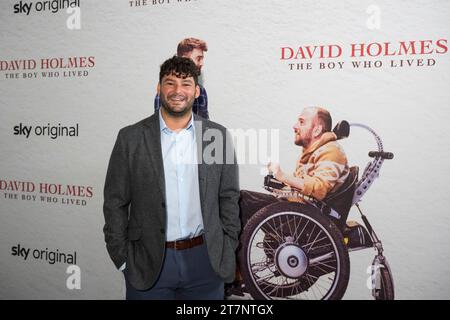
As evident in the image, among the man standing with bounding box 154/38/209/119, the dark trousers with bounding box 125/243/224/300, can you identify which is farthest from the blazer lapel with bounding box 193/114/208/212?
the man standing with bounding box 154/38/209/119

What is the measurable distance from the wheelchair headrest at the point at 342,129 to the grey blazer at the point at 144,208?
0.71 meters

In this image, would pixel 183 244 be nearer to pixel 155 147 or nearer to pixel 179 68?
pixel 155 147

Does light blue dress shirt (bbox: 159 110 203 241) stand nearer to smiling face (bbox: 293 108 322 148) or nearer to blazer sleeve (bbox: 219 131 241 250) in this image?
blazer sleeve (bbox: 219 131 241 250)

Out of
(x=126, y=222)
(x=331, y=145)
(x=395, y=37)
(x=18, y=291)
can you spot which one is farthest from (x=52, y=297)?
(x=395, y=37)

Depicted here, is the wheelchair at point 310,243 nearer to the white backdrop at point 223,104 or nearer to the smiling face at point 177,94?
the white backdrop at point 223,104

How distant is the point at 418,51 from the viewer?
→ 1.89 metres

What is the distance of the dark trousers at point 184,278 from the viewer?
5.65 ft

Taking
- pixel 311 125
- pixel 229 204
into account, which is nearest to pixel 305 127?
pixel 311 125

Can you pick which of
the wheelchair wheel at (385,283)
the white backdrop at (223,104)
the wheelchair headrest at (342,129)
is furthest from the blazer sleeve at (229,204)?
the wheelchair wheel at (385,283)

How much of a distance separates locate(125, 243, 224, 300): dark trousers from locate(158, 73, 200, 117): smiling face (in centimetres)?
65

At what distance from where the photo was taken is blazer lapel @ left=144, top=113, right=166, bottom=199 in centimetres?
172

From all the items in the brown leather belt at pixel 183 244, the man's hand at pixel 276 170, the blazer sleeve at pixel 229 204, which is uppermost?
the man's hand at pixel 276 170

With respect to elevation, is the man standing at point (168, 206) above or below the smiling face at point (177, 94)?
below

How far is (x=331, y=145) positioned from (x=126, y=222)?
3.77 feet
